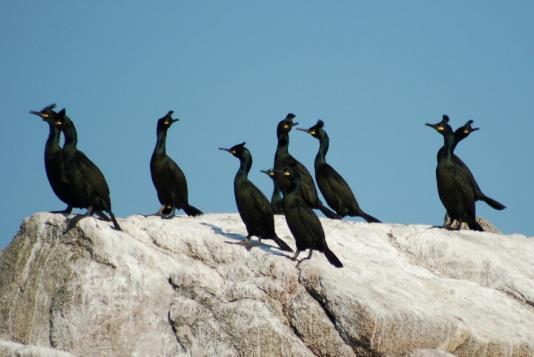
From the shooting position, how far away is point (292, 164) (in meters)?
21.8

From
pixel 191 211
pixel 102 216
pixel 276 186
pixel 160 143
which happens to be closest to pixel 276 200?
pixel 276 186

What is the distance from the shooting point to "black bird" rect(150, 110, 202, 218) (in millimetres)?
20094

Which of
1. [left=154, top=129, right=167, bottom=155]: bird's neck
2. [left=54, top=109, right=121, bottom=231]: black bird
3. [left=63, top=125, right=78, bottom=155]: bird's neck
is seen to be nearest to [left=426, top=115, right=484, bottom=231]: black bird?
[left=154, top=129, right=167, bottom=155]: bird's neck

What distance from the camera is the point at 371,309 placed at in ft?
54.8

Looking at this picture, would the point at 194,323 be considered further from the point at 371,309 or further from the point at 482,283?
the point at 482,283

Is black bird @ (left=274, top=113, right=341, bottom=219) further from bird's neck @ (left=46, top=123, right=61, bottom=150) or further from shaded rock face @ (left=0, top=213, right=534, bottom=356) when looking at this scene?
bird's neck @ (left=46, top=123, right=61, bottom=150)

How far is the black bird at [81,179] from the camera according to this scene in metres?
18.0

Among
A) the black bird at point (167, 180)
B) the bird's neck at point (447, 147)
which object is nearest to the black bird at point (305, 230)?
the black bird at point (167, 180)

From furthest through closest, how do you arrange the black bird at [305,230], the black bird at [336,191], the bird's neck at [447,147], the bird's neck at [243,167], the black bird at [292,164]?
the black bird at [336,191] → the bird's neck at [447,147] → the black bird at [292,164] → the bird's neck at [243,167] → the black bird at [305,230]

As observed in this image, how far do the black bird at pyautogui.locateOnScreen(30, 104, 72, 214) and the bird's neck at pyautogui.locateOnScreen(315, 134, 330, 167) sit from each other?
542 centimetres

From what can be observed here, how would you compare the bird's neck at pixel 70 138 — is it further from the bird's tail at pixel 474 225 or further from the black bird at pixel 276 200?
the bird's tail at pixel 474 225

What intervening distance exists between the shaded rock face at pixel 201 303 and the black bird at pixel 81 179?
0.49 meters

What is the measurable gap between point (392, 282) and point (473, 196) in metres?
3.80

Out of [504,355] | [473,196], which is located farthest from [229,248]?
[473,196]
